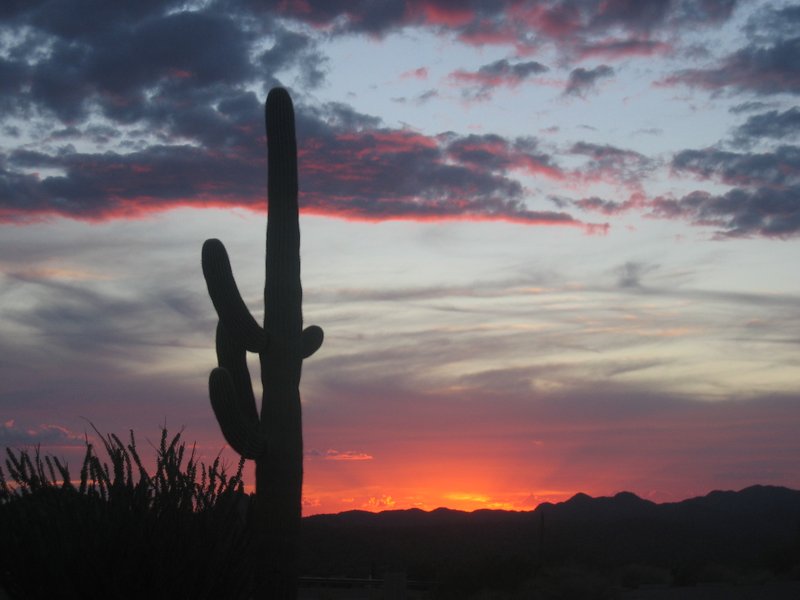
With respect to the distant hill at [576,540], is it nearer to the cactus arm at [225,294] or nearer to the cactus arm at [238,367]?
the cactus arm at [238,367]

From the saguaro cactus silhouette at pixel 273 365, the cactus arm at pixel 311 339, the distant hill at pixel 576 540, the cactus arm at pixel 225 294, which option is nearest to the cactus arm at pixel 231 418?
the saguaro cactus silhouette at pixel 273 365

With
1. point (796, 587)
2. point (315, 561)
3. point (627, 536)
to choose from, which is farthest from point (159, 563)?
point (627, 536)

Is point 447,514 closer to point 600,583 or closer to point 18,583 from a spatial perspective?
point 600,583

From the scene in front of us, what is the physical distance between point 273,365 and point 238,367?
0.68 m

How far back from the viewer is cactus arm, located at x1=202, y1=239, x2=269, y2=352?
570 inches

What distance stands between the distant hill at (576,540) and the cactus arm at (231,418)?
741 inches

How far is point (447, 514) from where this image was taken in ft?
315

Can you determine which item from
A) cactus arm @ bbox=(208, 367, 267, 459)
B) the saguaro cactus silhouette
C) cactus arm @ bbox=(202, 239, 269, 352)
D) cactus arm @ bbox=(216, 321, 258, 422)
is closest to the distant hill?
cactus arm @ bbox=(216, 321, 258, 422)

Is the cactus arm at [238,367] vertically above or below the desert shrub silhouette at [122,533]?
above

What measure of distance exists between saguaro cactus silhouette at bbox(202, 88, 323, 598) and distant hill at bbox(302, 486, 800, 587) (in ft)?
59.7

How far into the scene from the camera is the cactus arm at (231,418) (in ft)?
45.3

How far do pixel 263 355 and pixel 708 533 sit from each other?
216 feet

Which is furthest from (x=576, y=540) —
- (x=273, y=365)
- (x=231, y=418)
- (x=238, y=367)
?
(x=231, y=418)

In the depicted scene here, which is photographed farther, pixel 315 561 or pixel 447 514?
pixel 447 514
